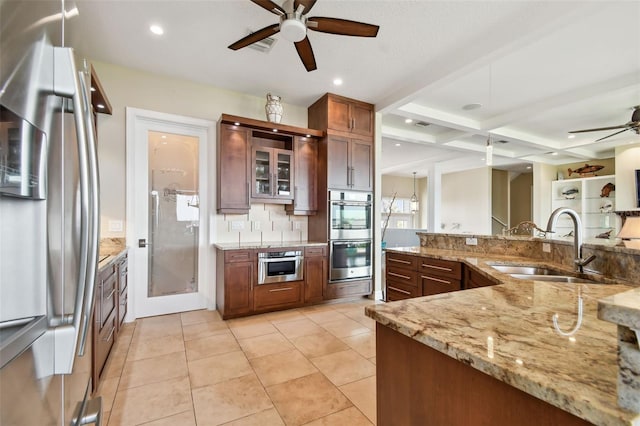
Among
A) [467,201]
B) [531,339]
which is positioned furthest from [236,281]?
[467,201]

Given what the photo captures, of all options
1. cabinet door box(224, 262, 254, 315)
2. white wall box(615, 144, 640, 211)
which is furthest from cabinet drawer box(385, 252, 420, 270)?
white wall box(615, 144, 640, 211)

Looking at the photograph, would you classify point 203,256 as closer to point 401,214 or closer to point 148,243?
point 148,243

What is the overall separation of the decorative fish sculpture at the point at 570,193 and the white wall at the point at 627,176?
1121 millimetres

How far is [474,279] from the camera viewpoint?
7.48 ft

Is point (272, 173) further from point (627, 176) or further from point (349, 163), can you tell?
point (627, 176)

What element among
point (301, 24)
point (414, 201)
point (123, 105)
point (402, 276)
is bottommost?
point (402, 276)

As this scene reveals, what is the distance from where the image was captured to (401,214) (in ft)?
36.5

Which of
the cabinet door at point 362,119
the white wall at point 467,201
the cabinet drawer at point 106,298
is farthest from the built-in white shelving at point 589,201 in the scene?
the cabinet drawer at point 106,298

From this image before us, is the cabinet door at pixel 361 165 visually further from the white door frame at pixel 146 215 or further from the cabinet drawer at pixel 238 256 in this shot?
the white door frame at pixel 146 215

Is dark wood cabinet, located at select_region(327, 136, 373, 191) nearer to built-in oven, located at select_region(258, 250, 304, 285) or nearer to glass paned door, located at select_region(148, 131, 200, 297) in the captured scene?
built-in oven, located at select_region(258, 250, 304, 285)

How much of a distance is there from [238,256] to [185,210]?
1.01m

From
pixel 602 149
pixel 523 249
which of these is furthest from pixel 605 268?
pixel 602 149

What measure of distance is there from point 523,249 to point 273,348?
2.53m

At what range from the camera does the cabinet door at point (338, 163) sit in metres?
4.02
